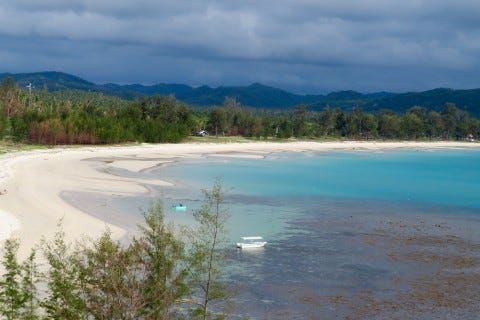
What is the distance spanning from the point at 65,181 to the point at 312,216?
938 inches

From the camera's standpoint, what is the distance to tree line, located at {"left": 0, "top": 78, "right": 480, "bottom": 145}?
310 feet

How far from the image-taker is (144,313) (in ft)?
47.0

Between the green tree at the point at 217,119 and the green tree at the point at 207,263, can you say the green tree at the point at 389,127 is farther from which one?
the green tree at the point at 207,263

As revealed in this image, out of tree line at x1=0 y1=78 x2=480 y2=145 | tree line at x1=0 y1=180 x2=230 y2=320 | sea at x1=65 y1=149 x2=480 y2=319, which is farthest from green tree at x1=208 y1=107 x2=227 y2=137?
tree line at x1=0 y1=180 x2=230 y2=320

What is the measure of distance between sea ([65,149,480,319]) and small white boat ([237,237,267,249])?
1.25ft

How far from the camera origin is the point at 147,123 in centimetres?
11406

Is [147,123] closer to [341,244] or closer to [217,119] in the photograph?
[217,119]

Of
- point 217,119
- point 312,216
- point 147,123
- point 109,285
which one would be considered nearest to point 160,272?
point 109,285

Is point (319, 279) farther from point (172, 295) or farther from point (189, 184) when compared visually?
point (189, 184)

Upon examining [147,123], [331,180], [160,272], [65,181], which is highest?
[147,123]

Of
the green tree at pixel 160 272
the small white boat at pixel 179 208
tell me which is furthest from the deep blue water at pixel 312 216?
the green tree at pixel 160 272

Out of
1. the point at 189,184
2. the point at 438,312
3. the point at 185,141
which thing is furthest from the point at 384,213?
the point at 185,141

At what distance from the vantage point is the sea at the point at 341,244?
24406 mm

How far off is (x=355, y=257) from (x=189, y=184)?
1189 inches
